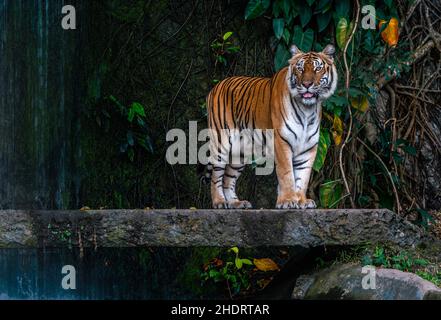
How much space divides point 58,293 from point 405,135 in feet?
11.6

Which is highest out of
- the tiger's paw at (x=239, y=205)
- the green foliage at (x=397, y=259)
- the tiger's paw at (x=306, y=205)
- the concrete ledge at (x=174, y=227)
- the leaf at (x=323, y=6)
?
the leaf at (x=323, y=6)

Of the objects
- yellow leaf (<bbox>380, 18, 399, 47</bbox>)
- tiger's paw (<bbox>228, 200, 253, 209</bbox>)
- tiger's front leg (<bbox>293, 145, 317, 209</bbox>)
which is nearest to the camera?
tiger's front leg (<bbox>293, 145, 317, 209</bbox>)

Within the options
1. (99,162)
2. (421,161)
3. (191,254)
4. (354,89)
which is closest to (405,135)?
(421,161)

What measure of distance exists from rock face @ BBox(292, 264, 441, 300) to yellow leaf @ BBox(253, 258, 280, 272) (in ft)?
5.72

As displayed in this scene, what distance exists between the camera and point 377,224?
19.6ft

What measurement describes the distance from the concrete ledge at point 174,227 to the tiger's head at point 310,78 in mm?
813

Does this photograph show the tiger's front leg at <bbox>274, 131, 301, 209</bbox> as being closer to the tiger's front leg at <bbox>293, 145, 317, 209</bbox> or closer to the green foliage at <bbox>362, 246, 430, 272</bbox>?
the tiger's front leg at <bbox>293, 145, 317, 209</bbox>

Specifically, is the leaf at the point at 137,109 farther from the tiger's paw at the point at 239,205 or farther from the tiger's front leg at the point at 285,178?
the tiger's front leg at the point at 285,178

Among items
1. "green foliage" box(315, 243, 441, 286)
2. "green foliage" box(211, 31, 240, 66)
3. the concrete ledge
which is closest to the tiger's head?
the concrete ledge

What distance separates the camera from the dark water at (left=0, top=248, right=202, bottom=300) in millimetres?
8180

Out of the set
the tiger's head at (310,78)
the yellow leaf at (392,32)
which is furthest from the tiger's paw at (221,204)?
the yellow leaf at (392,32)

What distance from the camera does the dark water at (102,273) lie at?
8180mm

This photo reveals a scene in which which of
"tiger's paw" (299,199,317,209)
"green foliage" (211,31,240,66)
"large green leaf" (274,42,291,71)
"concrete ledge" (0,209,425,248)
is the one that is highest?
"green foliage" (211,31,240,66)

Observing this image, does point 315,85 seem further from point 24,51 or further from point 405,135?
point 24,51
